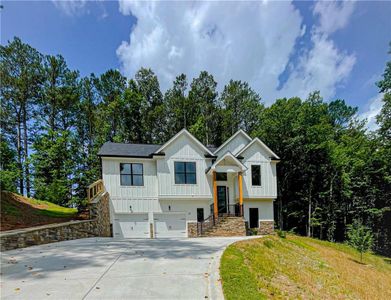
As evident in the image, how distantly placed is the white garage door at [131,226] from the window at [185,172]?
11.0 feet

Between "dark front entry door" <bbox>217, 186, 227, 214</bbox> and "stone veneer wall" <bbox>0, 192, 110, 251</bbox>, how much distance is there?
7.92 m

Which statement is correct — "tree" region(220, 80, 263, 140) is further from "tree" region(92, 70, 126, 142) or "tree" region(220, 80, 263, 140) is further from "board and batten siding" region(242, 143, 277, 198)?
"tree" region(92, 70, 126, 142)

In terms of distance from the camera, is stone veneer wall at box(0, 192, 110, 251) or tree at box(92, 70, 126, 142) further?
tree at box(92, 70, 126, 142)

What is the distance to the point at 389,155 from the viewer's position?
2147 cm

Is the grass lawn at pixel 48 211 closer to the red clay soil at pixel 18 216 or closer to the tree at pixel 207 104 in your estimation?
the red clay soil at pixel 18 216

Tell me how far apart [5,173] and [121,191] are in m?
12.2

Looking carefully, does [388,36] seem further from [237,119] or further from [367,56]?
[237,119]

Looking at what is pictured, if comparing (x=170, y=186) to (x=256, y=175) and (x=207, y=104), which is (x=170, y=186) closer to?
(x=256, y=175)

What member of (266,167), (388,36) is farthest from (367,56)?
(266,167)

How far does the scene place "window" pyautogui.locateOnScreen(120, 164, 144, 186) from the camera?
16028 mm

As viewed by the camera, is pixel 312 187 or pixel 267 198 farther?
pixel 312 187

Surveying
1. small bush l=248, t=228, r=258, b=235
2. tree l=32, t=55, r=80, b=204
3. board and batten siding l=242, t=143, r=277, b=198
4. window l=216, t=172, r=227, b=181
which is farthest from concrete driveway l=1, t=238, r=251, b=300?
tree l=32, t=55, r=80, b=204

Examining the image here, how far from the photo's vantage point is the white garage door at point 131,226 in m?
15.4

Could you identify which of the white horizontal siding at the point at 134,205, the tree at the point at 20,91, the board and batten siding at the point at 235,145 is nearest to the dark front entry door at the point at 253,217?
the board and batten siding at the point at 235,145
